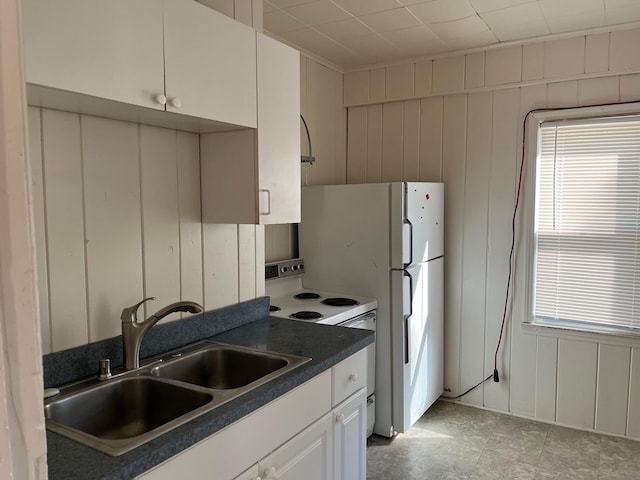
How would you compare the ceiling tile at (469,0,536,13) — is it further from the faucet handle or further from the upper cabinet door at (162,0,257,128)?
the faucet handle

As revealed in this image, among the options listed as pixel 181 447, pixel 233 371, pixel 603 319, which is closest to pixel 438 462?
pixel 603 319

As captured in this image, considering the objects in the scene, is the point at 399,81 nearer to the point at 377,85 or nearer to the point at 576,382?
the point at 377,85

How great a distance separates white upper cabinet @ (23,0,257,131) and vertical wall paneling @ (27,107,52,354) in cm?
8

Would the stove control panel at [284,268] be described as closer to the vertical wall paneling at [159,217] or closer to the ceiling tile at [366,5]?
the vertical wall paneling at [159,217]

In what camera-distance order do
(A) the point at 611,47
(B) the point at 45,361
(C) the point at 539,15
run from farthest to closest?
(A) the point at 611,47 < (C) the point at 539,15 < (B) the point at 45,361

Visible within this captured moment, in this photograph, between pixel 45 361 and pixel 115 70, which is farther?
pixel 45 361

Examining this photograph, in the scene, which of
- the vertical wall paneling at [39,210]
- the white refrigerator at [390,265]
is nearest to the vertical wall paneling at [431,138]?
the white refrigerator at [390,265]

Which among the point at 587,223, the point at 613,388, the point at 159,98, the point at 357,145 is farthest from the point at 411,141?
the point at 159,98

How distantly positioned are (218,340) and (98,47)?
116cm

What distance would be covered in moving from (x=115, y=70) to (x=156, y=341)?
3.16ft

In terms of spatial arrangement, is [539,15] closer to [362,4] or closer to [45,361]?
[362,4]

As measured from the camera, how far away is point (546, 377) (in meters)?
3.27

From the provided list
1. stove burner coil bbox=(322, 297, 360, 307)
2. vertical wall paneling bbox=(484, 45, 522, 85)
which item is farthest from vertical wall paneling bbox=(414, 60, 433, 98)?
stove burner coil bbox=(322, 297, 360, 307)

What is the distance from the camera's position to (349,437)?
1.99 metres
